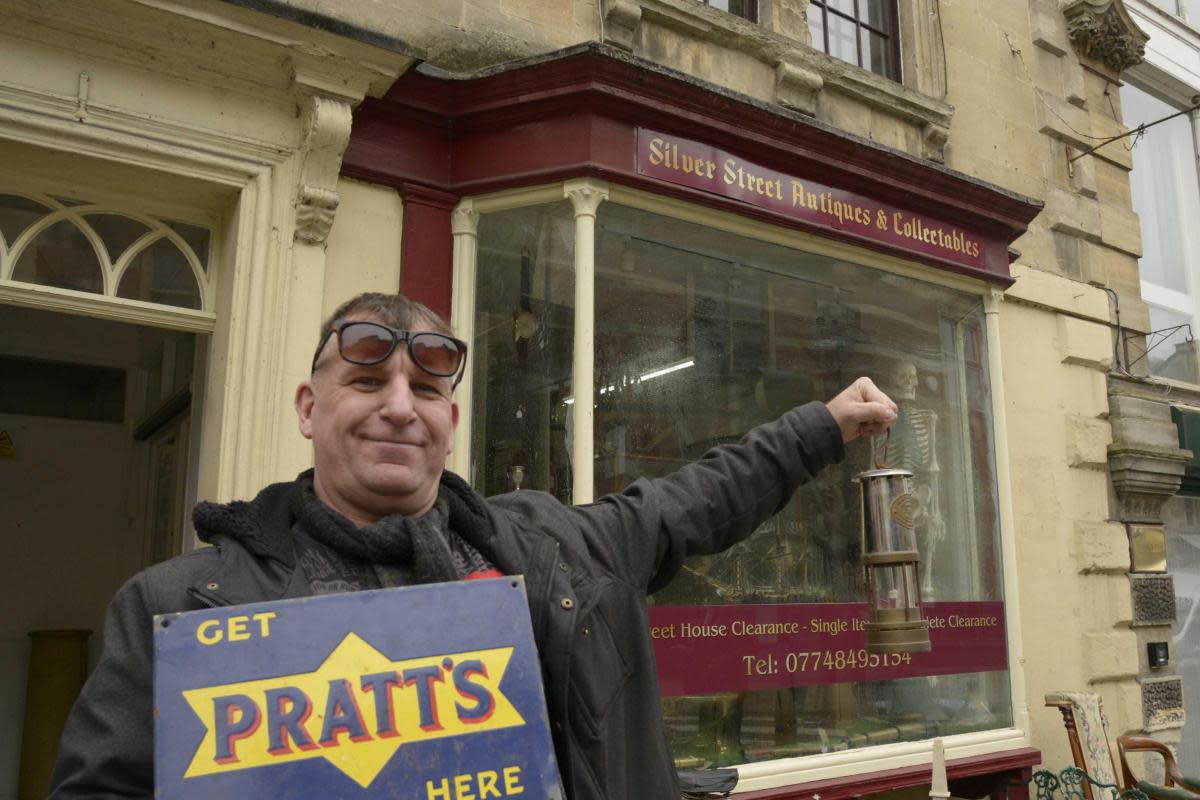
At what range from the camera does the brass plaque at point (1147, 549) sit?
696 cm

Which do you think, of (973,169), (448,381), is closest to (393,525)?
(448,381)

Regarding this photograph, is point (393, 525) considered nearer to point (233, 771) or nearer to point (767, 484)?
point (233, 771)

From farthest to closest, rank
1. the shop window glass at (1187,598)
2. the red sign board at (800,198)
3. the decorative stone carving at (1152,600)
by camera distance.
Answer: the shop window glass at (1187,598), the decorative stone carving at (1152,600), the red sign board at (800,198)

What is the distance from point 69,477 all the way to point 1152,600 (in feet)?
27.1

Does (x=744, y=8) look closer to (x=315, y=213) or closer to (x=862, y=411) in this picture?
(x=315, y=213)

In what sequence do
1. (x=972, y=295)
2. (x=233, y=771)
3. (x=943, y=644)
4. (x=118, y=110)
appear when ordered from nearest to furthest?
(x=233, y=771) < (x=118, y=110) < (x=943, y=644) < (x=972, y=295)

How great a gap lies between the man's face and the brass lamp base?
147cm

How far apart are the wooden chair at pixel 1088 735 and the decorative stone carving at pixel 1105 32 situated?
5.15 metres

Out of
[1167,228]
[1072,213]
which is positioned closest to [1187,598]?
[1072,213]

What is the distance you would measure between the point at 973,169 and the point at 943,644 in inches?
133

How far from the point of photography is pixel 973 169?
263 inches

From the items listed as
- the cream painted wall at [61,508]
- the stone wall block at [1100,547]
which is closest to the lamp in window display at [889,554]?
the stone wall block at [1100,547]

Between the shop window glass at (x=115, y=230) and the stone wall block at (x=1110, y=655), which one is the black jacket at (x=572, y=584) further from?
the stone wall block at (x=1110, y=655)

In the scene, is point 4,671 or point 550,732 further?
point 4,671
